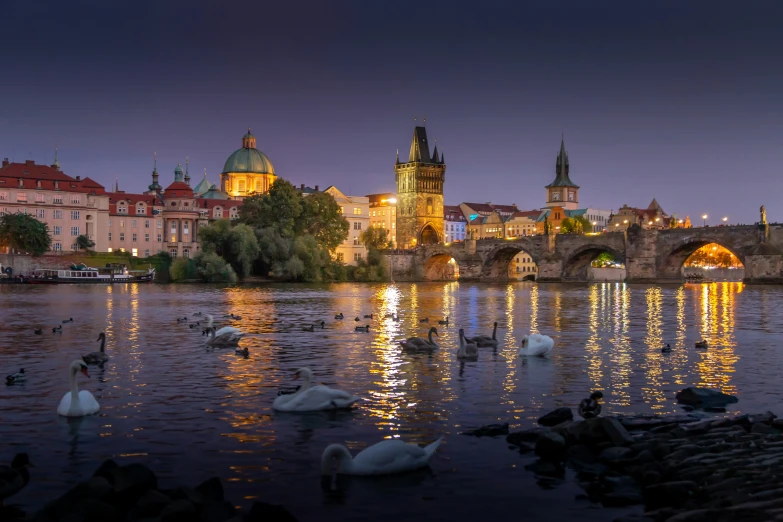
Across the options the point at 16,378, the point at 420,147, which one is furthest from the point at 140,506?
the point at 420,147

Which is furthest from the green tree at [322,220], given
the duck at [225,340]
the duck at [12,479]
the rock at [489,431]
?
the duck at [12,479]

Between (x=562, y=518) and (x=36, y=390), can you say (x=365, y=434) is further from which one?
(x=36, y=390)

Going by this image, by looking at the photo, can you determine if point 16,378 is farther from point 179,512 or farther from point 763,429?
point 763,429

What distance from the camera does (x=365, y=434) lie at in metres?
12.2

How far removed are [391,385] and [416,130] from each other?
168 metres

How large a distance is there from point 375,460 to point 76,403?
5.96 m

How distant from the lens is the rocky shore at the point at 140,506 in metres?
7.73

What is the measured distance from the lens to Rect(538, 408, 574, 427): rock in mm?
12664

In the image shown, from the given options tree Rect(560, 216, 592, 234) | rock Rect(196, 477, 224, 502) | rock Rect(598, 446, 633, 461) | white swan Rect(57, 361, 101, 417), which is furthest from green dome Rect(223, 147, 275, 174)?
rock Rect(196, 477, 224, 502)

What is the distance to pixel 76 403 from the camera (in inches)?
515

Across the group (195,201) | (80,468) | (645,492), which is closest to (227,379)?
(80,468)

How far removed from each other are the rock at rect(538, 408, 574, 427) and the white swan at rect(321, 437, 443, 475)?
3284 mm

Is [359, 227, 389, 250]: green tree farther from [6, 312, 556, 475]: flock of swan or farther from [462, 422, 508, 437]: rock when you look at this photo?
[462, 422, 508, 437]: rock

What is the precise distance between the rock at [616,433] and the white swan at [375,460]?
2825 millimetres
